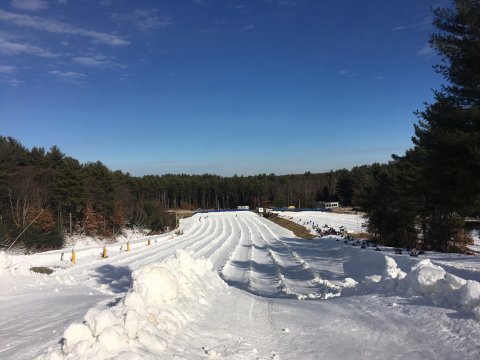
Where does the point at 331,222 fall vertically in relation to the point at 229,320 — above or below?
below

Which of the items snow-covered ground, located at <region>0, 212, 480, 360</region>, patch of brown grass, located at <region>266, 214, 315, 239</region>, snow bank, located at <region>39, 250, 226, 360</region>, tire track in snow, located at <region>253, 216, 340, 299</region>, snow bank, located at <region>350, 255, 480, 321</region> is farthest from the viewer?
patch of brown grass, located at <region>266, 214, 315, 239</region>

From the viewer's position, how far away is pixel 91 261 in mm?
23469

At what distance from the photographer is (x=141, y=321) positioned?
5.92 m

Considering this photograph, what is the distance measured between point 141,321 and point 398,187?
30.0 m

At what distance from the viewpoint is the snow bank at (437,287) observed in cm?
701

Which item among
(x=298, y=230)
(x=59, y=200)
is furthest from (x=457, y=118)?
(x=59, y=200)

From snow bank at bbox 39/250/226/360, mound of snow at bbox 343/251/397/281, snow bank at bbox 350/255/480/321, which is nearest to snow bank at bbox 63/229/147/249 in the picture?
mound of snow at bbox 343/251/397/281

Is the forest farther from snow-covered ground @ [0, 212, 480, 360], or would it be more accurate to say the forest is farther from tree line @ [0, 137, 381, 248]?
snow-covered ground @ [0, 212, 480, 360]

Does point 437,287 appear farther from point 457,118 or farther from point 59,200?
point 59,200

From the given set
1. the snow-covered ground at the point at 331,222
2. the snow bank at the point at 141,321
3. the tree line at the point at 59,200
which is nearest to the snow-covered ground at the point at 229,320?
the snow bank at the point at 141,321

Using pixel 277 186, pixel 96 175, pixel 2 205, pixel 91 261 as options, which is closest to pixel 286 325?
pixel 91 261

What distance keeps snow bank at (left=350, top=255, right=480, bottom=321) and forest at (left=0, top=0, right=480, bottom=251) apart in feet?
22.1

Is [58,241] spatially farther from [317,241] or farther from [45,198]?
[317,241]

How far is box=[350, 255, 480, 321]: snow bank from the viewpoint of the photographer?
7.01 m
